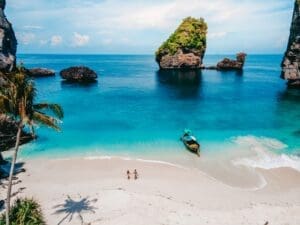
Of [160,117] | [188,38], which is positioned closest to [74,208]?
[160,117]

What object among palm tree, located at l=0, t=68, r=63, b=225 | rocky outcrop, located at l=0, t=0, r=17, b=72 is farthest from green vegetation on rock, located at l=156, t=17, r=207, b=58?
palm tree, located at l=0, t=68, r=63, b=225

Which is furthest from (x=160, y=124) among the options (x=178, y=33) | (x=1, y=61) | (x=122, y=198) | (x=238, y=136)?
(x=178, y=33)

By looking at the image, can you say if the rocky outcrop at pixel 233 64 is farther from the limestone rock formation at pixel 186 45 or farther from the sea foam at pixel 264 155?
the sea foam at pixel 264 155

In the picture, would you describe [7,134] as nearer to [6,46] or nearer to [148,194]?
[148,194]

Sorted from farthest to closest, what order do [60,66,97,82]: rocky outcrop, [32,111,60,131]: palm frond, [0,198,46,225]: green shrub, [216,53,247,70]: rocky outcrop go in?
[216,53,247,70]: rocky outcrop → [60,66,97,82]: rocky outcrop → [0,198,46,225]: green shrub → [32,111,60,131]: palm frond

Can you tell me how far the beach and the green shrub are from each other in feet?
3.67

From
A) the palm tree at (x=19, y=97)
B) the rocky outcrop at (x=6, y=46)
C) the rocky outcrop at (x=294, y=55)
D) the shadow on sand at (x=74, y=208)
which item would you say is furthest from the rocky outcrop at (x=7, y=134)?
the rocky outcrop at (x=294, y=55)

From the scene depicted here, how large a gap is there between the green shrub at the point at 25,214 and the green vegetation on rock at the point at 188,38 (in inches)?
5055

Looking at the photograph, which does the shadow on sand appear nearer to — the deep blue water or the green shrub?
the green shrub

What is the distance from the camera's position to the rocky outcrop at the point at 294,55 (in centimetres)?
8800

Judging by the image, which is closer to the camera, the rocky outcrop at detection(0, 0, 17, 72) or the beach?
the beach

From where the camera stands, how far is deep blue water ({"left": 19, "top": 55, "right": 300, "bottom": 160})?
44969 millimetres

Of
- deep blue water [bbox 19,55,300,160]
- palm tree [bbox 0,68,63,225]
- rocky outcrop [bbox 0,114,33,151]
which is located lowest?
deep blue water [bbox 19,55,300,160]

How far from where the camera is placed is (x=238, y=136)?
5019cm
